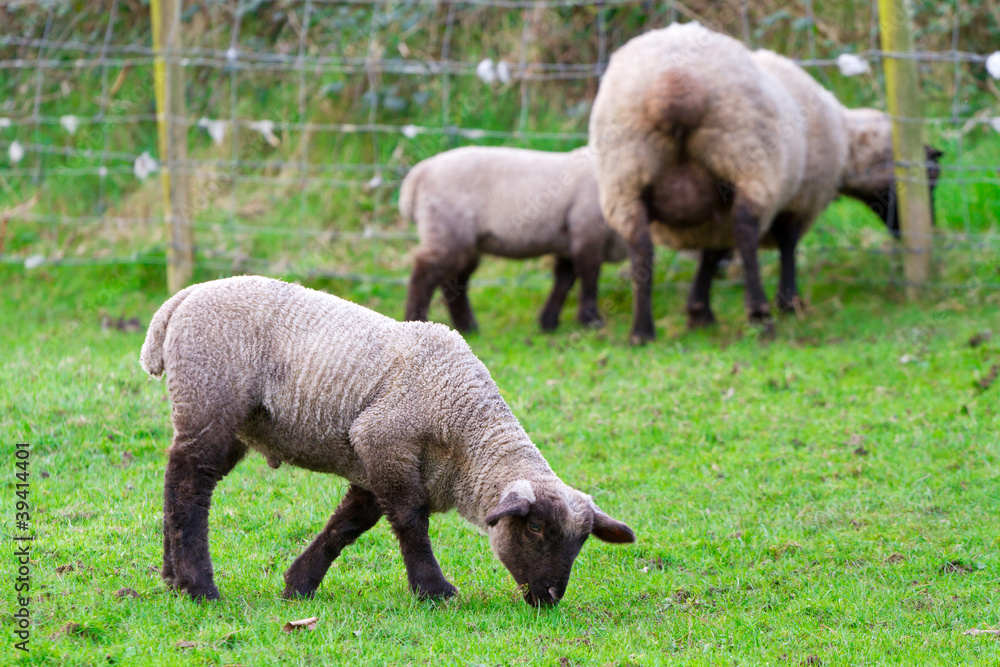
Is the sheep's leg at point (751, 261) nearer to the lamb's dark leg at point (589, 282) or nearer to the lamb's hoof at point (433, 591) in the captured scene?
the lamb's dark leg at point (589, 282)

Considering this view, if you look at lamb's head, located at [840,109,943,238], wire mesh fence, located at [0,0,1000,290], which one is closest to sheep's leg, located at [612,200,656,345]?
wire mesh fence, located at [0,0,1000,290]

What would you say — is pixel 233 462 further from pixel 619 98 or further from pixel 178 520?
pixel 619 98

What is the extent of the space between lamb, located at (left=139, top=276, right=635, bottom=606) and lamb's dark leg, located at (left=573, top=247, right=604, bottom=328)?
512 centimetres

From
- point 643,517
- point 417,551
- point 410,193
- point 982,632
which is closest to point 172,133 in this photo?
point 410,193

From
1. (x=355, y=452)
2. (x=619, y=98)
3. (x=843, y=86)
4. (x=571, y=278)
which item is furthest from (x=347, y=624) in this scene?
(x=843, y=86)

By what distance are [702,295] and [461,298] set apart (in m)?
2.06

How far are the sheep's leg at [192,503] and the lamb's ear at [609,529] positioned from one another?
1.47 metres

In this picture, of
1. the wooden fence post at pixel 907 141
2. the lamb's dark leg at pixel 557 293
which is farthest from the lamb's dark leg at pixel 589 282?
Result: the wooden fence post at pixel 907 141

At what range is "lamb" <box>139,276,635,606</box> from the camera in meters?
4.24

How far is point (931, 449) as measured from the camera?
6.25 metres

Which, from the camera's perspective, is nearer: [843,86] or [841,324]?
[841,324]

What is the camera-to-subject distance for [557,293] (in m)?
9.85

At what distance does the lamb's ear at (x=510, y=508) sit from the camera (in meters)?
4.05

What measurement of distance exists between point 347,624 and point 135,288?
7604 mm
